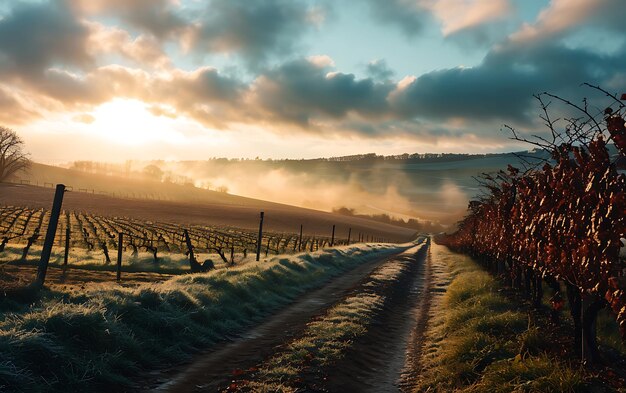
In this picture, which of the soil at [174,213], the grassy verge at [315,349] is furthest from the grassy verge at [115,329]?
the soil at [174,213]

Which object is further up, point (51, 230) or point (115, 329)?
point (51, 230)

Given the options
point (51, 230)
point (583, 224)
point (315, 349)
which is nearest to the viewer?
point (583, 224)

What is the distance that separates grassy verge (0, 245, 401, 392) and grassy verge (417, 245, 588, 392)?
5.50 meters

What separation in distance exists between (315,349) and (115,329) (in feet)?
14.4

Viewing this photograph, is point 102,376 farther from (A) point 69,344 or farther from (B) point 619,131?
(B) point 619,131

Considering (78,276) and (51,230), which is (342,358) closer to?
(51,230)

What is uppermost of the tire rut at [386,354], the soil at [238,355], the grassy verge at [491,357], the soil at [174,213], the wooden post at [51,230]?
the wooden post at [51,230]

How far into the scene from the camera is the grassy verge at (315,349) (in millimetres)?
8664

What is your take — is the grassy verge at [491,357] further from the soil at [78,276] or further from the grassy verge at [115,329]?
the soil at [78,276]

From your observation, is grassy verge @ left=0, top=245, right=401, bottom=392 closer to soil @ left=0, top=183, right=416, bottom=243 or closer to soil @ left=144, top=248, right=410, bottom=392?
soil @ left=144, top=248, right=410, bottom=392

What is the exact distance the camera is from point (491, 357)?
384 inches

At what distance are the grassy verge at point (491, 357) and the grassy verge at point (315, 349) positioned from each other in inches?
78.9

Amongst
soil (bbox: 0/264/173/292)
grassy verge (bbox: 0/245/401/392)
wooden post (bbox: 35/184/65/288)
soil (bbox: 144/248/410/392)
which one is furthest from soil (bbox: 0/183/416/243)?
soil (bbox: 144/248/410/392)

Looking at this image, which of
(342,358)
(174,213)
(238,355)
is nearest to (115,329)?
(238,355)
